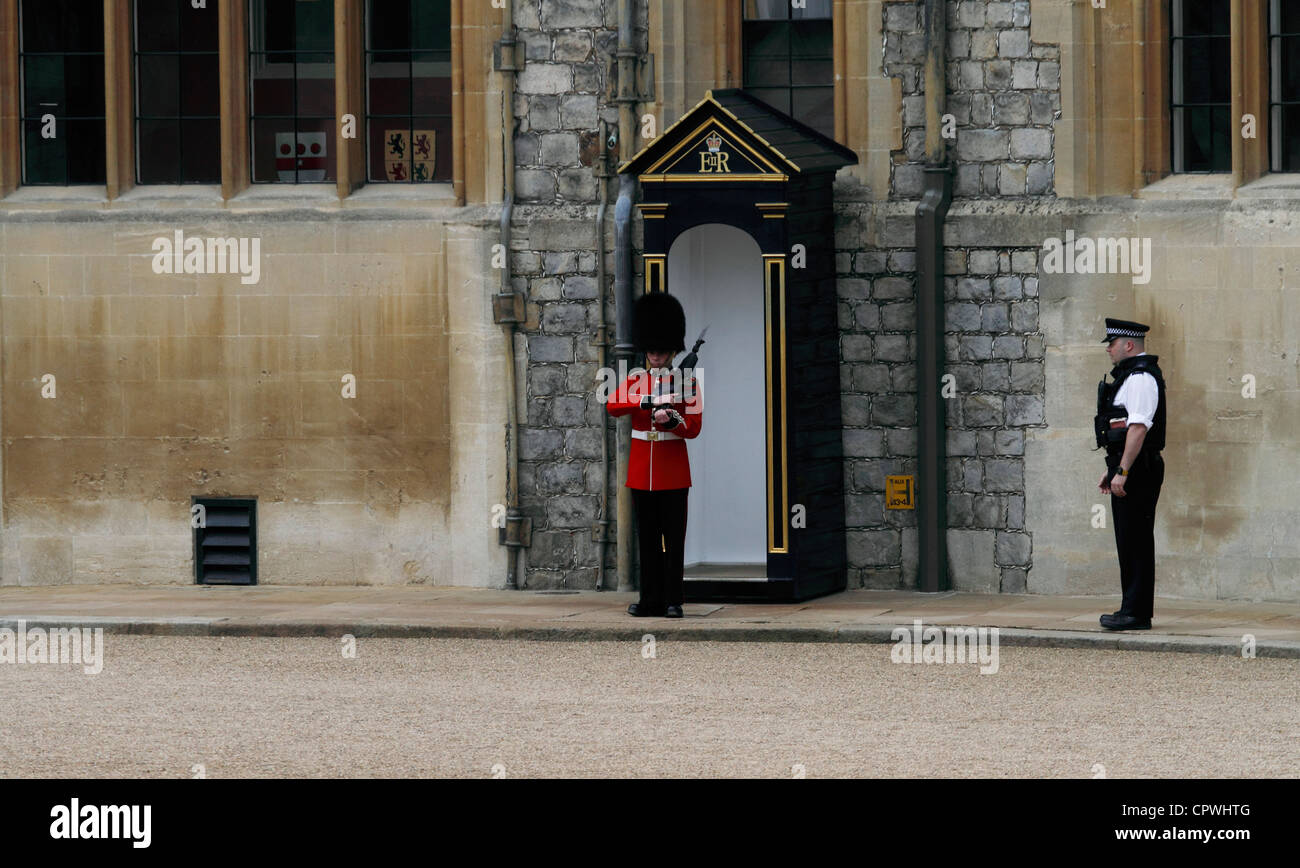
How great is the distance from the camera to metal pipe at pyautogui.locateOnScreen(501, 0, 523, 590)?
14.8 metres

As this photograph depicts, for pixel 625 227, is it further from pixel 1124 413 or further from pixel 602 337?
pixel 1124 413

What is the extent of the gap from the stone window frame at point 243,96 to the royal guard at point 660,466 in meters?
2.21

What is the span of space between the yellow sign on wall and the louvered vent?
3914mm

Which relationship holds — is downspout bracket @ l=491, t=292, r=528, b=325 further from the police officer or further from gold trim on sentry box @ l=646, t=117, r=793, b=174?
the police officer

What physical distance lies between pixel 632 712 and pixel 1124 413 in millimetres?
3471

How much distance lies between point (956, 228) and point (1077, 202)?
71cm

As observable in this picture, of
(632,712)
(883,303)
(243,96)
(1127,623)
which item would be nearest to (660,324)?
(883,303)

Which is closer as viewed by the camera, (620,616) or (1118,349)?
(1118,349)

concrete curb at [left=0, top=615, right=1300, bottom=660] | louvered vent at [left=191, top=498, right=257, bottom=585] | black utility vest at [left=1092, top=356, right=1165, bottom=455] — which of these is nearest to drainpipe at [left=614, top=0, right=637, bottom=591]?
concrete curb at [left=0, top=615, right=1300, bottom=660]

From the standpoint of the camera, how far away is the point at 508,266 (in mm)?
14859

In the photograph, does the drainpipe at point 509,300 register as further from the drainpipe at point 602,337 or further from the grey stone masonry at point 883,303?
the drainpipe at point 602,337

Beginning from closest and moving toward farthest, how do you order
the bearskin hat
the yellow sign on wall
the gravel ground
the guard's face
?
the gravel ground
the guard's face
the bearskin hat
the yellow sign on wall

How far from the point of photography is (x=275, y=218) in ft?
49.7

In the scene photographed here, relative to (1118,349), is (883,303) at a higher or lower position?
higher
